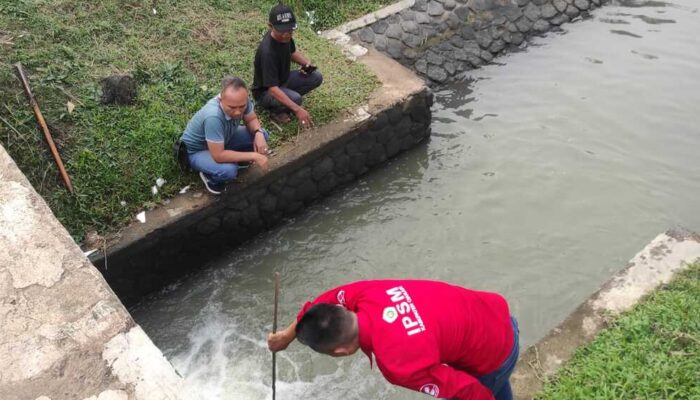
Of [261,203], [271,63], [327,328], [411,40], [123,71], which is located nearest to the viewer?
[327,328]

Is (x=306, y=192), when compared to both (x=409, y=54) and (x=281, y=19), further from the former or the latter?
(x=409, y=54)

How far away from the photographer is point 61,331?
131 inches

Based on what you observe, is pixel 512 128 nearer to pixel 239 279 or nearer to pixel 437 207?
pixel 437 207

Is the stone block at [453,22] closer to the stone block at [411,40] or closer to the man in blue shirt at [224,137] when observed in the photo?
the stone block at [411,40]

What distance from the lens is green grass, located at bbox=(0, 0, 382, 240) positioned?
5.28m

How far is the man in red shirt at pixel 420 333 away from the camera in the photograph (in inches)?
106

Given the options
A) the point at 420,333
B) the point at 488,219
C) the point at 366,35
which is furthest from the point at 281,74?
the point at 420,333

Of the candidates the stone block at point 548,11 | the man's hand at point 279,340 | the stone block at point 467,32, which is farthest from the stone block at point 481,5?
the man's hand at point 279,340

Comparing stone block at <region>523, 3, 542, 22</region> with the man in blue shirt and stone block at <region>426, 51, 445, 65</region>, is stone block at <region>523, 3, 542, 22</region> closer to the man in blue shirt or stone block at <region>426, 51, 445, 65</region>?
stone block at <region>426, 51, 445, 65</region>

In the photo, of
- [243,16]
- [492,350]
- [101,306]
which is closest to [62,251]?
[101,306]

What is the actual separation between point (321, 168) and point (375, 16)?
325cm

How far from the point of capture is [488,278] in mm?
5480

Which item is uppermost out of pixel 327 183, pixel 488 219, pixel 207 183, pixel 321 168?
pixel 207 183

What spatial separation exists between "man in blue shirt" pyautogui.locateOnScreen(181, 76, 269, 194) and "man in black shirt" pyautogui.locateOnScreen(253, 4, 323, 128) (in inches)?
21.0
